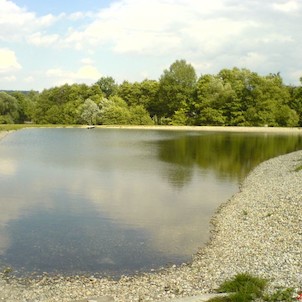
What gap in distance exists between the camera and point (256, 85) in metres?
113

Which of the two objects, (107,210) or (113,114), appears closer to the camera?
(107,210)

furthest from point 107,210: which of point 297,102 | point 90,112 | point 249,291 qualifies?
point 297,102

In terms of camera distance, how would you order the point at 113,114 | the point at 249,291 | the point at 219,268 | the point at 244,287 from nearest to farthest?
the point at 249,291, the point at 244,287, the point at 219,268, the point at 113,114

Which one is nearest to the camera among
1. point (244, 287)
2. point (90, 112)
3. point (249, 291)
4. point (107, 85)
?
point (249, 291)

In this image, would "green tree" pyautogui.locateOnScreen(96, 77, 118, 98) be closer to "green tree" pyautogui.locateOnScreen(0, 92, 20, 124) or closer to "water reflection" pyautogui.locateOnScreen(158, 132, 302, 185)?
"green tree" pyautogui.locateOnScreen(0, 92, 20, 124)

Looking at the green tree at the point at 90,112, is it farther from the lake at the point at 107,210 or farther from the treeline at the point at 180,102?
the lake at the point at 107,210

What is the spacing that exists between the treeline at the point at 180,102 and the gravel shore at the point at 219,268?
95.4 meters

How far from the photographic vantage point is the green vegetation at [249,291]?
9539mm

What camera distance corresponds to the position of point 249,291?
9.91m

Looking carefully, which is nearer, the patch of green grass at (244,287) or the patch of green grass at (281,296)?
the patch of green grass at (281,296)

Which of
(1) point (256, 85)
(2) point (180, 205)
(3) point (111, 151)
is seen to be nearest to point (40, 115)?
(1) point (256, 85)

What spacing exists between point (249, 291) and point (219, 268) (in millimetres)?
3397

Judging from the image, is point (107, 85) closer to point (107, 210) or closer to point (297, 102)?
point (297, 102)

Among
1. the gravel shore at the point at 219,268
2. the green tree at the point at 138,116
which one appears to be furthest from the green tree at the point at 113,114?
the gravel shore at the point at 219,268
